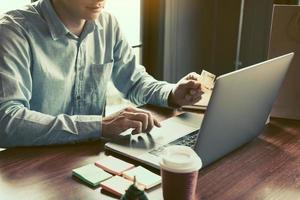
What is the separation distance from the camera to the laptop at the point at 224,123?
1020 millimetres

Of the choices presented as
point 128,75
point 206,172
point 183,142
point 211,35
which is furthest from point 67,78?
point 211,35

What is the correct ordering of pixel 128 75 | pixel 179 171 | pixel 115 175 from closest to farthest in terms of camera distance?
pixel 179 171 < pixel 115 175 < pixel 128 75

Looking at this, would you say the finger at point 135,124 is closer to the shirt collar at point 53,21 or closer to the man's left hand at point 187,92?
the man's left hand at point 187,92

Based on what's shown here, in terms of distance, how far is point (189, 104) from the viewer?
1532 millimetres

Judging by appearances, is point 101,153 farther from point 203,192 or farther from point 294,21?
point 294,21

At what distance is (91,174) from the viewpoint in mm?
1059

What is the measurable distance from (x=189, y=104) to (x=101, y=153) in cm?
45

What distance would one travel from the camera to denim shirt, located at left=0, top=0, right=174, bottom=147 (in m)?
1.25

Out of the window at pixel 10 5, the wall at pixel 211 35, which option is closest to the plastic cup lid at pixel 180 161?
the window at pixel 10 5

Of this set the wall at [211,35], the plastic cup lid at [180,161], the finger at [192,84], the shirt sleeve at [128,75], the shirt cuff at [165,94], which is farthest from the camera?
the wall at [211,35]

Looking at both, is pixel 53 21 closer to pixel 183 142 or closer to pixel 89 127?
pixel 89 127

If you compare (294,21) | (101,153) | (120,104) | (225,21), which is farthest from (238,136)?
(225,21)

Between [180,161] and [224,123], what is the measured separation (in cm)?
29

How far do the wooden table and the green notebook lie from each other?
0.06 feet
